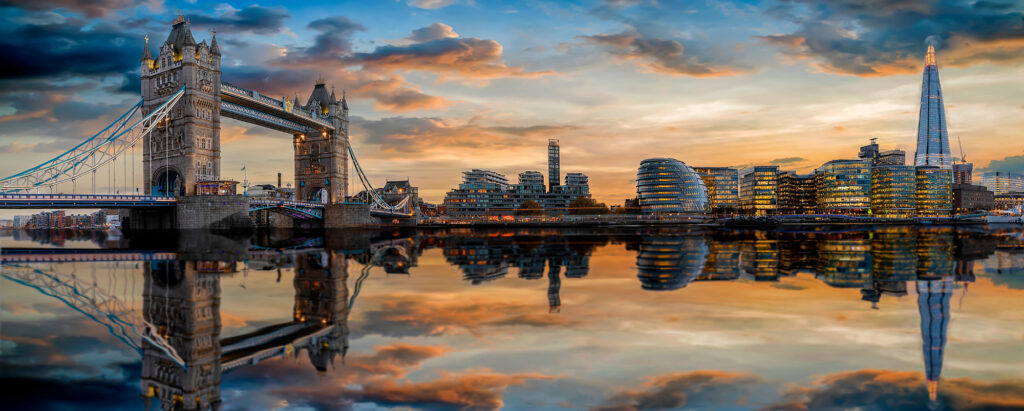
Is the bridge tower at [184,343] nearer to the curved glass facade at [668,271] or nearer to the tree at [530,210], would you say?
the curved glass facade at [668,271]

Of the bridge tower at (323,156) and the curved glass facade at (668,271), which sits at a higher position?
the bridge tower at (323,156)

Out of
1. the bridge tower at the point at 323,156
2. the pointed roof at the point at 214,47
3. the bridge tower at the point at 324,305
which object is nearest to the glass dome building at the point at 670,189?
the bridge tower at the point at 323,156

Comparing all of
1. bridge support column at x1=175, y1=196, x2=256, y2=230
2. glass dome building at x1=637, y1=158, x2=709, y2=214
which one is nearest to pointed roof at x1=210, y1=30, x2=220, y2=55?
bridge support column at x1=175, y1=196, x2=256, y2=230

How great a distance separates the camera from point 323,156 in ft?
354

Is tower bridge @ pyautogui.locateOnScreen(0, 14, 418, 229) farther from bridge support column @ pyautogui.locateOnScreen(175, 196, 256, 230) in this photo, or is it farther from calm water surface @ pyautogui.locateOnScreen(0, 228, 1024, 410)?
calm water surface @ pyautogui.locateOnScreen(0, 228, 1024, 410)

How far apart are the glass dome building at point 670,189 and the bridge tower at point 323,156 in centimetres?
11641

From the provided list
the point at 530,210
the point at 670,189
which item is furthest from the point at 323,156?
the point at 670,189

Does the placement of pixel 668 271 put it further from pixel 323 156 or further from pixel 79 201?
pixel 323 156

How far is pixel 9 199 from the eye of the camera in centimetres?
5328

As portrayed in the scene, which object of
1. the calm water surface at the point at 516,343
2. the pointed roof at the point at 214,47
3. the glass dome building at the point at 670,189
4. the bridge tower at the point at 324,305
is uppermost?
the pointed roof at the point at 214,47

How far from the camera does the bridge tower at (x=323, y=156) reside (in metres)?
107

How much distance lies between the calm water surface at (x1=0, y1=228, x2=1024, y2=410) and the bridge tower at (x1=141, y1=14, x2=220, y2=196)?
195 feet

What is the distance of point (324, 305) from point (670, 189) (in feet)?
607

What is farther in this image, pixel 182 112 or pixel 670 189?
pixel 670 189
